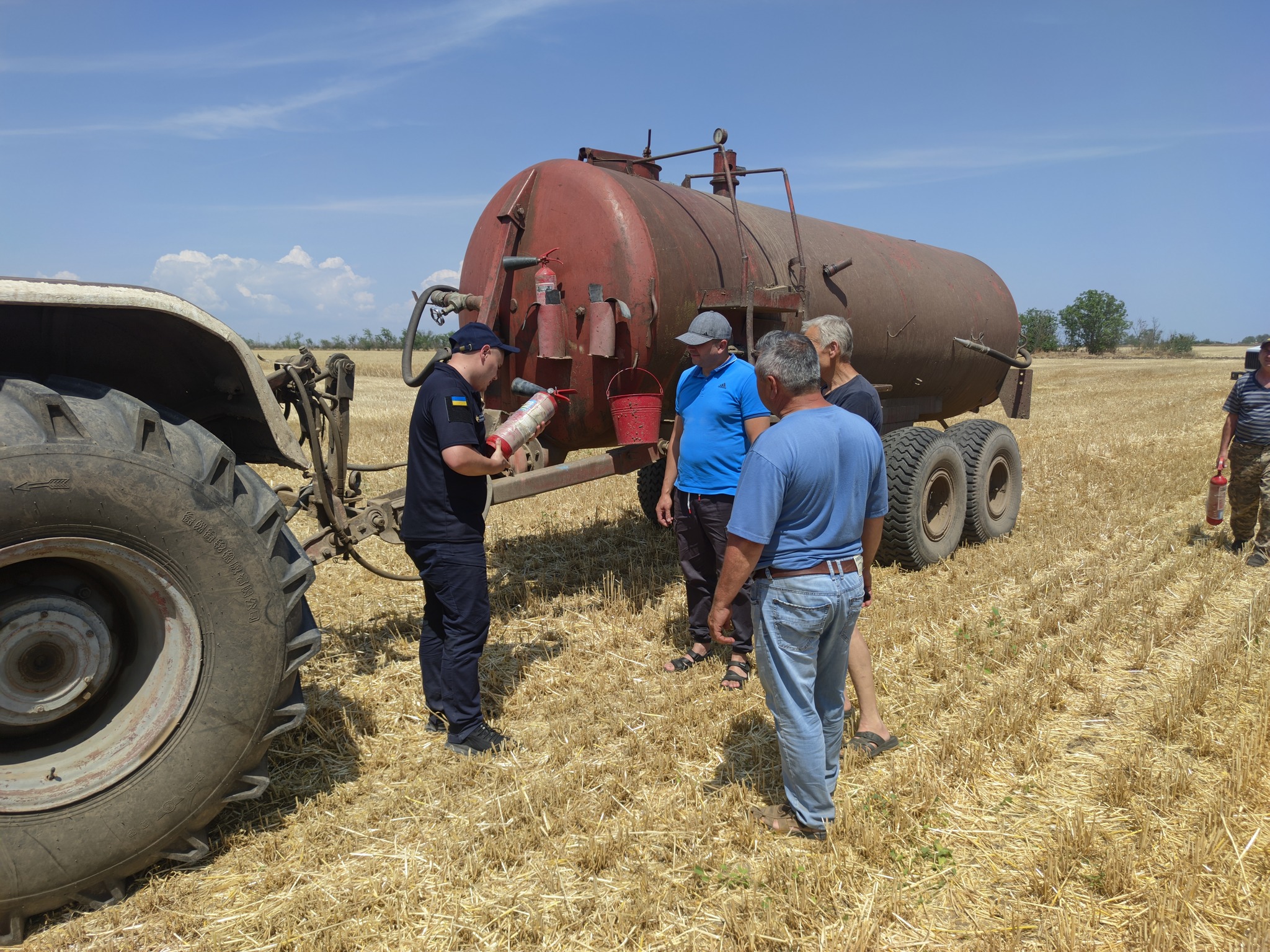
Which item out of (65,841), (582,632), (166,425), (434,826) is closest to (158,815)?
(65,841)

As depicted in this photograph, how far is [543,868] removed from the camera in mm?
3014

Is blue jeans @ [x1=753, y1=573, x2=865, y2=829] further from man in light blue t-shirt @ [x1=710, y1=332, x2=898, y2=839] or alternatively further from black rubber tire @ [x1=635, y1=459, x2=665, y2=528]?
black rubber tire @ [x1=635, y1=459, x2=665, y2=528]

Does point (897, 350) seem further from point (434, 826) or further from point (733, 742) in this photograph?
point (434, 826)

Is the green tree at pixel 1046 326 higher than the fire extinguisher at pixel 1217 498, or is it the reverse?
the green tree at pixel 1046 326

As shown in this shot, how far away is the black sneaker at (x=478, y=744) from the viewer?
12.6ft

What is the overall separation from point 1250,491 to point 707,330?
5.49m

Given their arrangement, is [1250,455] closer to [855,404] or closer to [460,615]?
[855,404]

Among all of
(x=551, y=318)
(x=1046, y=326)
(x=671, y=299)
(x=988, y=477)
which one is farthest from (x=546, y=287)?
(x=1046, y=326)

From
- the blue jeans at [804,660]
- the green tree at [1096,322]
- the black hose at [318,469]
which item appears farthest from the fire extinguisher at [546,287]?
the green tree at [1096,322]

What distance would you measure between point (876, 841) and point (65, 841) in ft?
9.12

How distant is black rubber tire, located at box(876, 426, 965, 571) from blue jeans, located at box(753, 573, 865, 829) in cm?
323

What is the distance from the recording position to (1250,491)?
6.96 meters

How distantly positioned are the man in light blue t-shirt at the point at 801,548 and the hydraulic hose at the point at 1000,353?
5.59m

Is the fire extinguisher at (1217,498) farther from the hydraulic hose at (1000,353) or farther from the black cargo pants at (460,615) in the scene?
the black cargo pants at (460,615)
